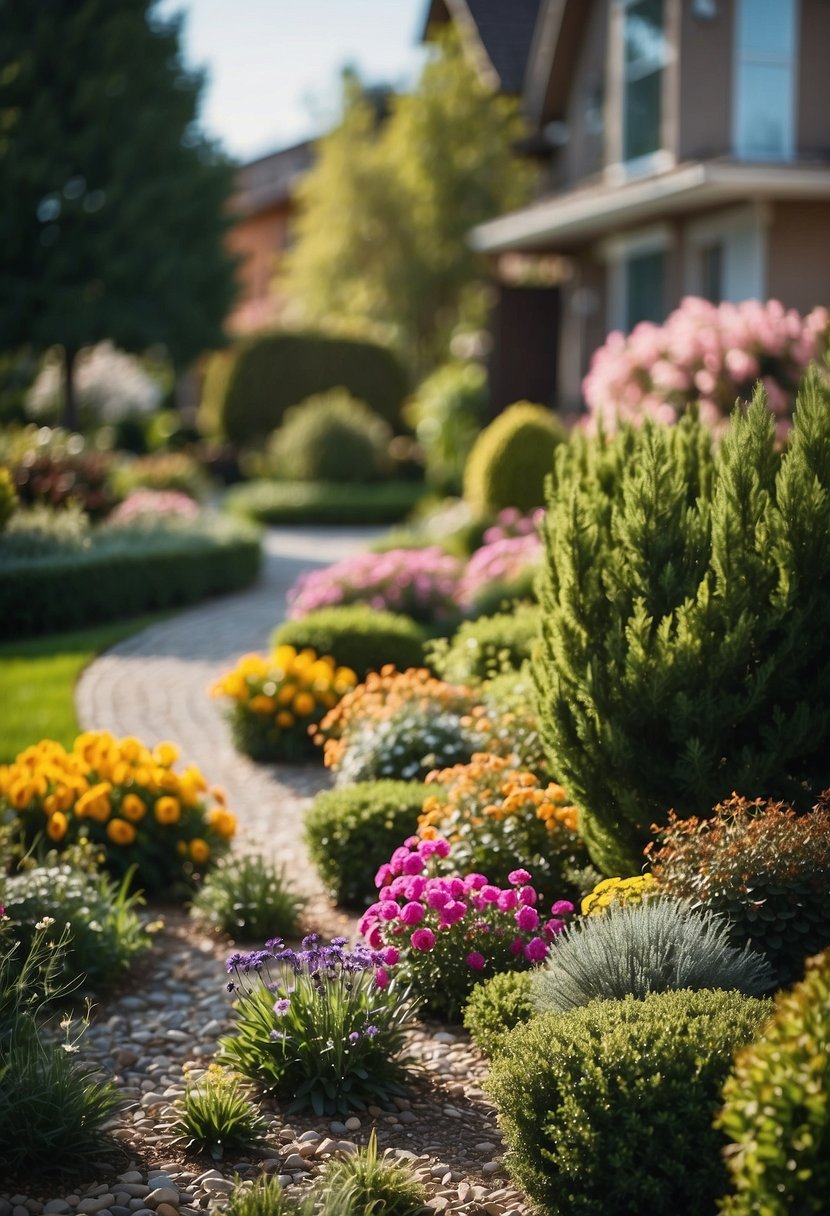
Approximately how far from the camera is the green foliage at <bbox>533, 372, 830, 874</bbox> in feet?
14.9

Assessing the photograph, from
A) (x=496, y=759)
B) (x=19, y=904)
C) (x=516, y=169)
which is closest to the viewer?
(x=19, y=904)

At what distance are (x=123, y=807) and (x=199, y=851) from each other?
1.30 feet

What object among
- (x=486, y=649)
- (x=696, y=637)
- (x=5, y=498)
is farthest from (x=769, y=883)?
(x=5, y=498)

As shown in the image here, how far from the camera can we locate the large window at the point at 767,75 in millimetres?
16078

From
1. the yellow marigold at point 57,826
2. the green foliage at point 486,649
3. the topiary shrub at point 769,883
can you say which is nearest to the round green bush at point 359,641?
the green foliage at point 486,649

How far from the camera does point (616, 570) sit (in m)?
4.78

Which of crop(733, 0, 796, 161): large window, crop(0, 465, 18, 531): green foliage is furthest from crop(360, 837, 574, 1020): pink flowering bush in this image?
crop(733, 0, 796, 161): large window

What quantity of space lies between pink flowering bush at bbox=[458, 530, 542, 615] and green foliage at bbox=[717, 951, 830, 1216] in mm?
7834

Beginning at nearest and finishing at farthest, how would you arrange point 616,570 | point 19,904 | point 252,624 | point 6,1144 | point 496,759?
point 6,1144 → point 616,570 → point 19,904 → point 496,759 → point 252,624

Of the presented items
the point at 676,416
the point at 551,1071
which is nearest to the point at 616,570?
the point at 551,1071

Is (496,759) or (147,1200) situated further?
(496,759)

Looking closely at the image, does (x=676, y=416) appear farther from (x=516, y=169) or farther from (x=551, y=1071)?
(x=516, y=169)

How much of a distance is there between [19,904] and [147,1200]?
1746mm

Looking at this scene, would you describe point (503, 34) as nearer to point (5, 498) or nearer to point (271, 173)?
point (5, 498)
